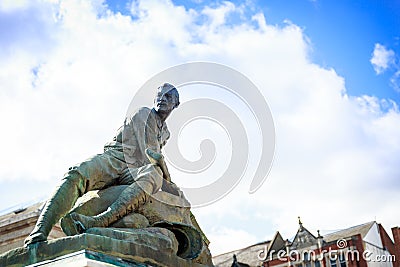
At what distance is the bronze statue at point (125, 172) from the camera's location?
5336 millimetres

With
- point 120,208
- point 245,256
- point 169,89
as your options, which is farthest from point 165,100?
point 245,256

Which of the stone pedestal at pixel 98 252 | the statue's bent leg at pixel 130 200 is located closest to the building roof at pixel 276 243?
the statue's bent leg at pixel 130 200

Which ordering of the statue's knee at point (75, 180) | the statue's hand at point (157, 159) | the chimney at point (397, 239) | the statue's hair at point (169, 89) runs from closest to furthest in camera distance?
1. the statue's knee at point (75, 180)
2. the statue's hand at point (157, 159)
3. the statue's hair at point (169, 89)
4. the chimney at point (397, 239)

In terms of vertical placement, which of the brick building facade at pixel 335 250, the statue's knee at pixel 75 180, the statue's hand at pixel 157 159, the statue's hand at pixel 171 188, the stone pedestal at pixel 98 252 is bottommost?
the stone pedestal at pixel 98 252

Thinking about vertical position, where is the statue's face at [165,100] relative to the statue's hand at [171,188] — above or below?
above

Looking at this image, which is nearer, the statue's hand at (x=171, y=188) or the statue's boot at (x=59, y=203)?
the statue's boot at (x=59, y=203)

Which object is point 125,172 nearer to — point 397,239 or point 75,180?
point 75,180

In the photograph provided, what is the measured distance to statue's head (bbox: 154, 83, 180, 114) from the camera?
676 centimetres

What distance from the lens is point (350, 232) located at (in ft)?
123

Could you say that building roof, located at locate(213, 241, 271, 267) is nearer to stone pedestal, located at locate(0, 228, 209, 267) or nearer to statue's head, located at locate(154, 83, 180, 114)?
statue's head, located at locate(154, 83, 180, 114)

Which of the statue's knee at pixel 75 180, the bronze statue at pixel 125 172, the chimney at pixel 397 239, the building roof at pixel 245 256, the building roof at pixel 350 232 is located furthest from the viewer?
the building roof at pixel 245 256

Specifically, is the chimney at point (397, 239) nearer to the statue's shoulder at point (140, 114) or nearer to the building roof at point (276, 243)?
the building roof at point (276, 243)

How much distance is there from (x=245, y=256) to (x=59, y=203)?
37989 mm

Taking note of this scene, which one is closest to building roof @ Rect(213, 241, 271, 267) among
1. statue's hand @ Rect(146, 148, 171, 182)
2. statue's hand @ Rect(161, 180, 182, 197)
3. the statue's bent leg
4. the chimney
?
the chimney
